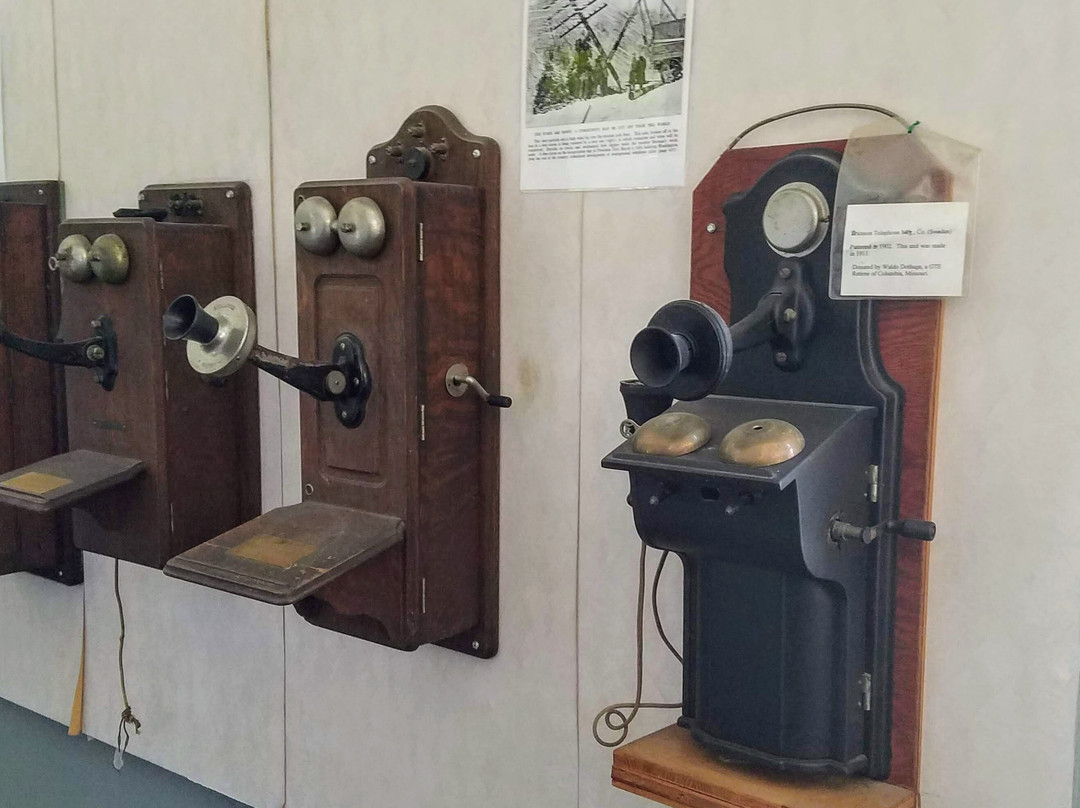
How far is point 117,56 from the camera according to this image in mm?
1825

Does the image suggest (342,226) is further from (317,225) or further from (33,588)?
(33,588)

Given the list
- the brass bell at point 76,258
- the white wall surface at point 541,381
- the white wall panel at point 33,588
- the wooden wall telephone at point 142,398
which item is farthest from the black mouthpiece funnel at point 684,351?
the white wall panel at point 33,588

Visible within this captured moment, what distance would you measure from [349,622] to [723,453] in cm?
65

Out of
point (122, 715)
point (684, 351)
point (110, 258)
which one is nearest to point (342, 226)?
point (110, 258)

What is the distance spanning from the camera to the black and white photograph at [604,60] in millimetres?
1246

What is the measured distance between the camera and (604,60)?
1.29m

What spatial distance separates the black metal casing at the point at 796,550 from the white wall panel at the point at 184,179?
85 cm

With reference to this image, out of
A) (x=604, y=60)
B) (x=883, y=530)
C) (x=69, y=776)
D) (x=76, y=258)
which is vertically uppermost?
(x=604, y=60)

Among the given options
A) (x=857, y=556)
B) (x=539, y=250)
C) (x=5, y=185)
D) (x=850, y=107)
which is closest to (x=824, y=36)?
(x=850, y=107)

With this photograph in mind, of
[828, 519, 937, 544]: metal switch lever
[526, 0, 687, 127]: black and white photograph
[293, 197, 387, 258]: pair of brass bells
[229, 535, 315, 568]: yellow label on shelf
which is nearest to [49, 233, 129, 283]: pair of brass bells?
[293, 197, 387, 258]: pair of brass bells

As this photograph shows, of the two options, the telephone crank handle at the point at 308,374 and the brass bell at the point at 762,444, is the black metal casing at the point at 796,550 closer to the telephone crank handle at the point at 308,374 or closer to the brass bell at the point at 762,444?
the brass bell at the point at 762,444

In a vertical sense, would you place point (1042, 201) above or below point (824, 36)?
below

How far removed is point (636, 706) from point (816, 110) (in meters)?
0.74

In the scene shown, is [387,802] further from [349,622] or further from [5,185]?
[5,185]
